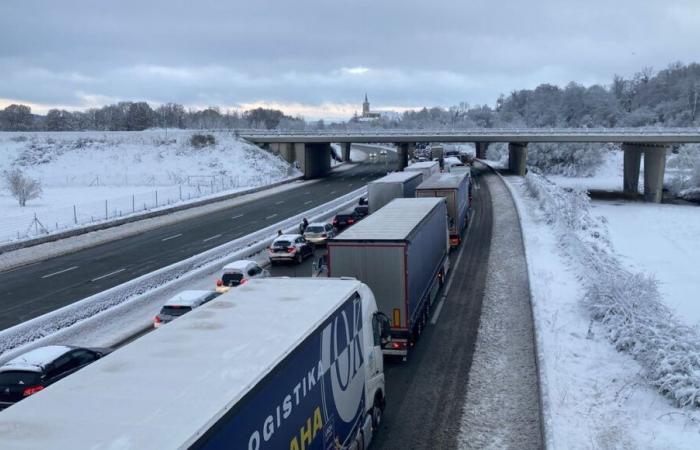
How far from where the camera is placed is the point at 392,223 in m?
19.3

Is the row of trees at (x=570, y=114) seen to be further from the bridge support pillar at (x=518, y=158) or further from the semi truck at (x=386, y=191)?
the semi truck at (x=386, y=191)

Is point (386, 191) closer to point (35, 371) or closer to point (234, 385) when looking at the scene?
point (35, 371)

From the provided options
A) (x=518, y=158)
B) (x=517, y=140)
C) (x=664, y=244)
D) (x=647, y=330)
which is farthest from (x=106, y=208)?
(x=518, y=158)

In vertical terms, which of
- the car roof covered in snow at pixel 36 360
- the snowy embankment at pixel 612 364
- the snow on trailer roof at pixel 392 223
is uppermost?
the snow on trailer roof at pixel 392 223

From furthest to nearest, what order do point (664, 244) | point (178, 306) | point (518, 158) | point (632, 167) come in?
point (518, 158)
point (632, 167)
point (664, 244)
point (178, 306)

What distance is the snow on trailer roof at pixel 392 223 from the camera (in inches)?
670

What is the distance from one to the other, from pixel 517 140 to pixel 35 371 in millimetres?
71787

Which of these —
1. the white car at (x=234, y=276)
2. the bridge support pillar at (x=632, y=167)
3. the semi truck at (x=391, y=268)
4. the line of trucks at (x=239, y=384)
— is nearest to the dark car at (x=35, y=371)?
the line of trucks at (x=239, y=384)

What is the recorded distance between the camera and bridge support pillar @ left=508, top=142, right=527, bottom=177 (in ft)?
273

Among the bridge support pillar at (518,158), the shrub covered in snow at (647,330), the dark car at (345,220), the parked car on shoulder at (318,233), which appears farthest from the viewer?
the bridge support pillar at (518,158)

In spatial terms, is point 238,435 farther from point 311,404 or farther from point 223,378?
point 311,404

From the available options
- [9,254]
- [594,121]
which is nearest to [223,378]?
[9,254]

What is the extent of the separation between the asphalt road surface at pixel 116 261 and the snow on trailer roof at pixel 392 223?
12.6 m

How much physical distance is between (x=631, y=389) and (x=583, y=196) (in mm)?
43504
